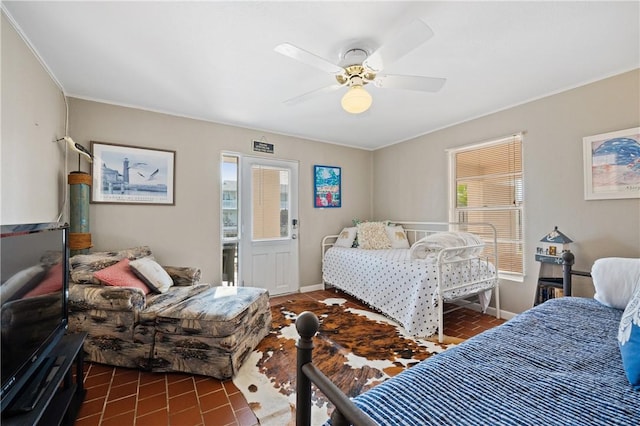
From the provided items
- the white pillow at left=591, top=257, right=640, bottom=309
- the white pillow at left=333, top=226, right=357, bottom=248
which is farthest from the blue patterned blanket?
the white pillow at left=333, top=226, right=357, bottom=248

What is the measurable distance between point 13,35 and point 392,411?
2.82 m

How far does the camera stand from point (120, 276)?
2.26 metres

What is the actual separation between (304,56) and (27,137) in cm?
198

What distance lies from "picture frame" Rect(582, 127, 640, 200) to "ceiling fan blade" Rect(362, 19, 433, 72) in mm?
2140

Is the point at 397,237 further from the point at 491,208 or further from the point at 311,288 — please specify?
the point at 311,288

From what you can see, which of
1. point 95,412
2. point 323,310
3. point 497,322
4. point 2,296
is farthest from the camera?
point 323,310

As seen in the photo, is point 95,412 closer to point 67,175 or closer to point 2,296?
point 2,296

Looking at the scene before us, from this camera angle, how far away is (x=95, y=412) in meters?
1.58

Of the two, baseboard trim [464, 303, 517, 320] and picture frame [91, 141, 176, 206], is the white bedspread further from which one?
picture frame [91, 141, 176, 206]

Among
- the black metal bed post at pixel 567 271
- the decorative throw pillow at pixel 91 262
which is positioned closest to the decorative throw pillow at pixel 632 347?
the black metal bed post at pixel 567 271

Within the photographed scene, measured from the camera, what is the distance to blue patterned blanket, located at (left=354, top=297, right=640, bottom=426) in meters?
0.69

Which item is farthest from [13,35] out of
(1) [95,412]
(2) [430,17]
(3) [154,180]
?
(2) [430,17]

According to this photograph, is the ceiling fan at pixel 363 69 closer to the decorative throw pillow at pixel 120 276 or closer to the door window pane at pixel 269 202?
the door window pane at pixel 269 202

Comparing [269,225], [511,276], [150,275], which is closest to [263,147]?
[269,225]
